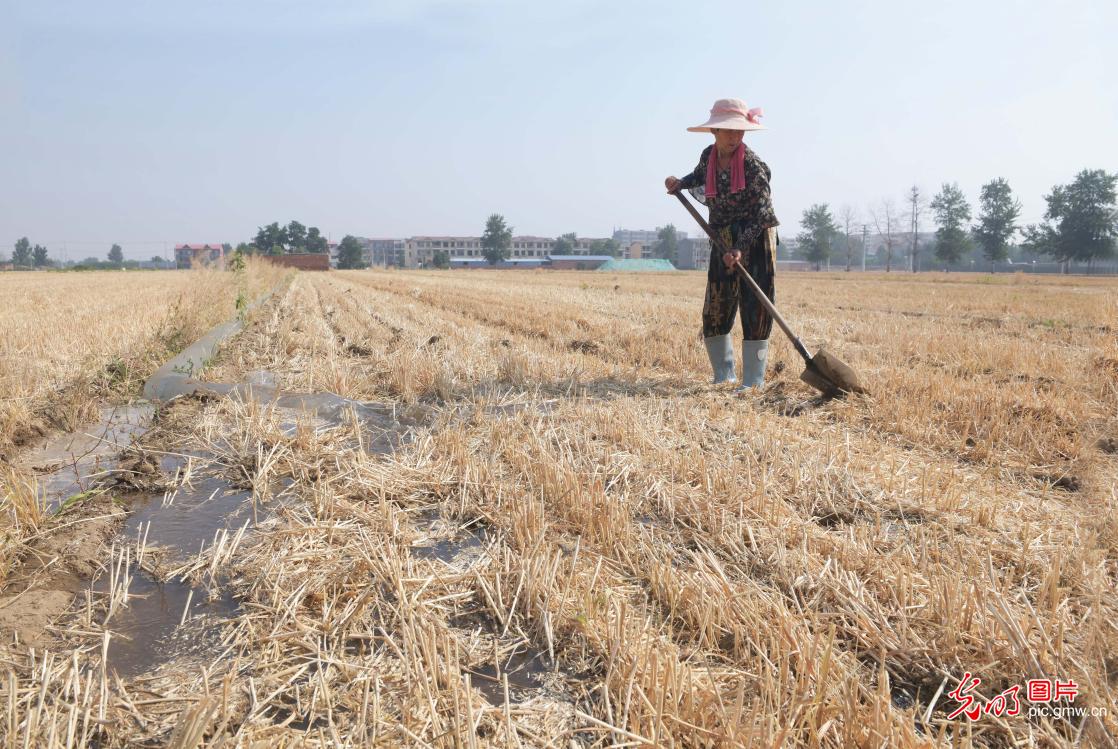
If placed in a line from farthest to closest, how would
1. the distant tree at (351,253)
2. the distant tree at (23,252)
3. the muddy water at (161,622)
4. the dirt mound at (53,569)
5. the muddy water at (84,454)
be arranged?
the distant tree at (23,252)
the distant tree at (351,253)
the muddy water at (84,454)
the dirt mound at (53,569)
the muddy water at (161,622)

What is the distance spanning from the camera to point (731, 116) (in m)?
4.55

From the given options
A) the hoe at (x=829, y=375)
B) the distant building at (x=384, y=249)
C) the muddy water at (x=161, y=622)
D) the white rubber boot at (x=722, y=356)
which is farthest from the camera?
the distant building at (x=384, y=249)

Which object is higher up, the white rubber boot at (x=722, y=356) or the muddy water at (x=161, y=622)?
the white rubber boot at (x=722, y=356)

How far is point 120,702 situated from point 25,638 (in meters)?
0.51

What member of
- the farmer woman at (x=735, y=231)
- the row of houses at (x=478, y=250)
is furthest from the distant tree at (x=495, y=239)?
the farmer woman at (x=735, y=231)

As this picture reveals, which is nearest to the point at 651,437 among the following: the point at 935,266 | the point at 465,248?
the point at 935,266

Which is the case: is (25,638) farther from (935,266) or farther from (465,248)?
(465,248)

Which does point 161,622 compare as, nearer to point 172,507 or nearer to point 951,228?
point 172,507

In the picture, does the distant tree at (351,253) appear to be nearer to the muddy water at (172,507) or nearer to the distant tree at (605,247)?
the distant tree at (605,247)

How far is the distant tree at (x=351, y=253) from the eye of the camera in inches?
3428

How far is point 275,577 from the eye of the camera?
1.96 metres

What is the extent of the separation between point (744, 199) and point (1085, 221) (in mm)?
72216

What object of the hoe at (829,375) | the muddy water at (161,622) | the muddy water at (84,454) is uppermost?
the hoe at (829,375)

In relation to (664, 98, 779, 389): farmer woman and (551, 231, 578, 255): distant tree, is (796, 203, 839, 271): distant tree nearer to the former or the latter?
(551, 231, 578, 255): distant tree
